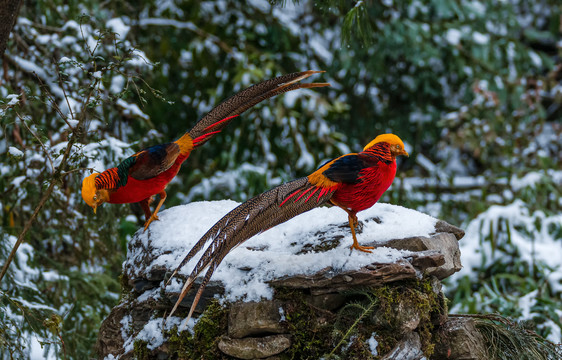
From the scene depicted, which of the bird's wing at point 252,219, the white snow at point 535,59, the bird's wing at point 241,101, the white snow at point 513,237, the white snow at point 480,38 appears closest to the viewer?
the bird's wing at point 252,219

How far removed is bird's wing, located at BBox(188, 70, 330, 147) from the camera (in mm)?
2729

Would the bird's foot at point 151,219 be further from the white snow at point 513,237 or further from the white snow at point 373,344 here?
the white snow at point 513,237

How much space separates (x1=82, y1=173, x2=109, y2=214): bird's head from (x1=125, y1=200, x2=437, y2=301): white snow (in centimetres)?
39

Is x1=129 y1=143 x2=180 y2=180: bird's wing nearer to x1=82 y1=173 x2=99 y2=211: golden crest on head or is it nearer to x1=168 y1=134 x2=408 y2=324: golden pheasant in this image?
x1=82 y1=173 x2=99 y2=211: golden crest on head

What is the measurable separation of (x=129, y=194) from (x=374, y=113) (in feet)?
19.1

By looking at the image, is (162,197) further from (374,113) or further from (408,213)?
(374,113)

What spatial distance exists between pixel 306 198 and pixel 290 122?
3.83 metres

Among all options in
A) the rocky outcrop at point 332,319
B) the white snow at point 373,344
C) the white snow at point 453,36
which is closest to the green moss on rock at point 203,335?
the rocky outcrop at point 332,319

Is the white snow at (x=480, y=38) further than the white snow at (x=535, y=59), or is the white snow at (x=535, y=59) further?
the white snow at (x=535, y=59)

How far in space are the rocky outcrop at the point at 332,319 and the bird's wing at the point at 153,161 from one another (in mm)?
550

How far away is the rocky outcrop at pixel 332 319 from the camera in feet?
8.27

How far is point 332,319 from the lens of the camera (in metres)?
2.58

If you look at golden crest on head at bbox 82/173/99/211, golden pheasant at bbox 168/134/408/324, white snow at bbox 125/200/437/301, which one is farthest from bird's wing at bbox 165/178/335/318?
golden crest on head at bbox 82/173/99/211

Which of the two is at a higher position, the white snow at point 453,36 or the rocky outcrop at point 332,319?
the white snow at point 453,36
